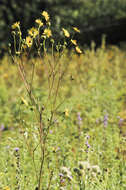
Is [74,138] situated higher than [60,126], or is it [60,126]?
[60,126]

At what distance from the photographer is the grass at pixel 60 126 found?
141 cm

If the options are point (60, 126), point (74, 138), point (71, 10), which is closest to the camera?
point (74, 138)

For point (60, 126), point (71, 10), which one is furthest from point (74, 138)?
point (71, 10)

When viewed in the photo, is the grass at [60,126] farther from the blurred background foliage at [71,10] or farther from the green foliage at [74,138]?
the blurred background foliage at [71,10]

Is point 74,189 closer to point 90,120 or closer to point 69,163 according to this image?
point 69,163

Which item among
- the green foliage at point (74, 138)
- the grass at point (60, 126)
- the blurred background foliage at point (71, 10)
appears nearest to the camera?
the grass at point (60, 126)

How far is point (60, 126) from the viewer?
2.69 metres

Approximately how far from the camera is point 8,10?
1463 cm

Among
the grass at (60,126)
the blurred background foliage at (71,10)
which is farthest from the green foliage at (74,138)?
the blurred background foliage at (71,10)

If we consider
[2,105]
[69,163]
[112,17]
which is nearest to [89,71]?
[2,105]

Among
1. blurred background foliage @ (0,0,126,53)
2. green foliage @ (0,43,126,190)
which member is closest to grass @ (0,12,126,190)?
green foliage @ (0,43,126,190)

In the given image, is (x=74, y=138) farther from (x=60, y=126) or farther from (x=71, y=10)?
(x=71, y=10)

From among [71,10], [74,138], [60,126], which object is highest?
[71,10]

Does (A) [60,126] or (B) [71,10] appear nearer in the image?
(A) [60,126]
